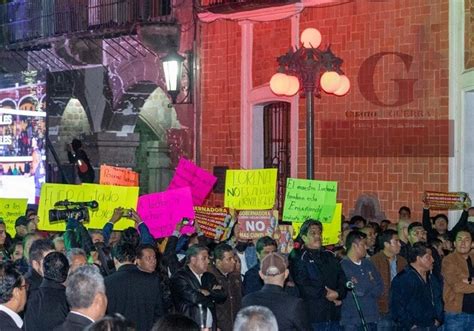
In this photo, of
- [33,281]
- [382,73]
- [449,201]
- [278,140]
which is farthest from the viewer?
[278,140]

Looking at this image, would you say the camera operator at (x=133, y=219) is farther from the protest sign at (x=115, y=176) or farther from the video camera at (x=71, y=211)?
the protest sign at (x=115, y=176)

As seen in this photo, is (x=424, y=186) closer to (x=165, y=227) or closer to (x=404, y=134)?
(x=404, y=134)

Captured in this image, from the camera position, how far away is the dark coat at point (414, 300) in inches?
503

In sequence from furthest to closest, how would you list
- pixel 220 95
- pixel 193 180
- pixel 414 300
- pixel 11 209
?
1. pixel 220 95
2. pixel 11 209
3. pixel 193 180
4. pixel 414 300

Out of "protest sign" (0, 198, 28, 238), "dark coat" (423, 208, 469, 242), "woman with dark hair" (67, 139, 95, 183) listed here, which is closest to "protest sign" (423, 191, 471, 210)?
"dark coat" (423, 208, 469, 242)

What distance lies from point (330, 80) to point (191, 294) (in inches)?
210

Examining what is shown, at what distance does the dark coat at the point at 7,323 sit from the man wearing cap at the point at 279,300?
2.07 metres

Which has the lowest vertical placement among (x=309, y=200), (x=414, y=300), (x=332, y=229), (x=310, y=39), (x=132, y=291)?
(x=414, y=300)

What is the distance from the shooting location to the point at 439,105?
1898 centimetres

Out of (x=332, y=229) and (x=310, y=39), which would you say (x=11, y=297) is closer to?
(x=332, y=229)

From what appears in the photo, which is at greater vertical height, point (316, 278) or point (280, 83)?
point (280, 83)

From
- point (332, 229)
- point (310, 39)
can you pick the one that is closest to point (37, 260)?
point (332, 229)

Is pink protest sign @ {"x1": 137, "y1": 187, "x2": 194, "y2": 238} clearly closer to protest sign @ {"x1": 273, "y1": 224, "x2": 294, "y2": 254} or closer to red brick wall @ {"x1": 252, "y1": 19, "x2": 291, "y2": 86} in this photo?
protest sign @ {"x1": 273, "y1": 224, "x2": 294, "y2": 254}

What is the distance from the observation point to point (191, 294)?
11.4 meters
